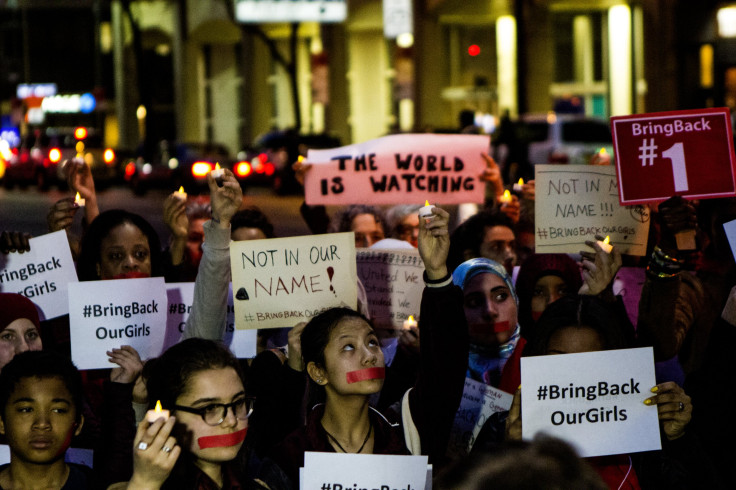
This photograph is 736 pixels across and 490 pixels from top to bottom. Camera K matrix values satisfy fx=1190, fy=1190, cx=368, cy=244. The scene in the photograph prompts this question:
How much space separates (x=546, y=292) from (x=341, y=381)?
58.1 inches

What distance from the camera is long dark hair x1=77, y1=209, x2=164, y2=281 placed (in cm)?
506

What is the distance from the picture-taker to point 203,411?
10.9 ft

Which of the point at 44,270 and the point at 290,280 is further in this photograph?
the point at 44,270

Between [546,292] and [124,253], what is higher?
[124,253]

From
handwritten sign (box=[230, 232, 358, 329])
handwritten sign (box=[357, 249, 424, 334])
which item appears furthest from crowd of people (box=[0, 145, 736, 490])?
handwritten sign (box=[357, 249, 424, 334])

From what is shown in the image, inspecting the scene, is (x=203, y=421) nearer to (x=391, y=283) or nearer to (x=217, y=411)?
(x=217, y=411)

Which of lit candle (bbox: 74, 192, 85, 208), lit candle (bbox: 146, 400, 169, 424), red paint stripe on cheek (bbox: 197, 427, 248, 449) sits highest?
lit candle (bbox: 74, 192, 85, 208)

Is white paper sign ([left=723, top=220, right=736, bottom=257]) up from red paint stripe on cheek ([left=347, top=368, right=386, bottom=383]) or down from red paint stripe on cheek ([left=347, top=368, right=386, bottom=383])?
up

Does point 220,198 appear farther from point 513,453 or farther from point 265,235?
point 513,453

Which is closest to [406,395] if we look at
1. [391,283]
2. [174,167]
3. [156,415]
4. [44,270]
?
[156,415]

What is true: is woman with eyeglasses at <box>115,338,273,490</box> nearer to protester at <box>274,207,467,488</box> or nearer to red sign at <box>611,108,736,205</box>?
protester at <box>274,207,467,488</box>

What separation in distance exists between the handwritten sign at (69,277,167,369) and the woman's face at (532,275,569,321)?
4.93 feet

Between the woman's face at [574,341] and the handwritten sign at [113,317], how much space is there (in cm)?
160

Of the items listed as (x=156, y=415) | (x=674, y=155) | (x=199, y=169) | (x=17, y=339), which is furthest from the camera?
(x=199, y=169)
